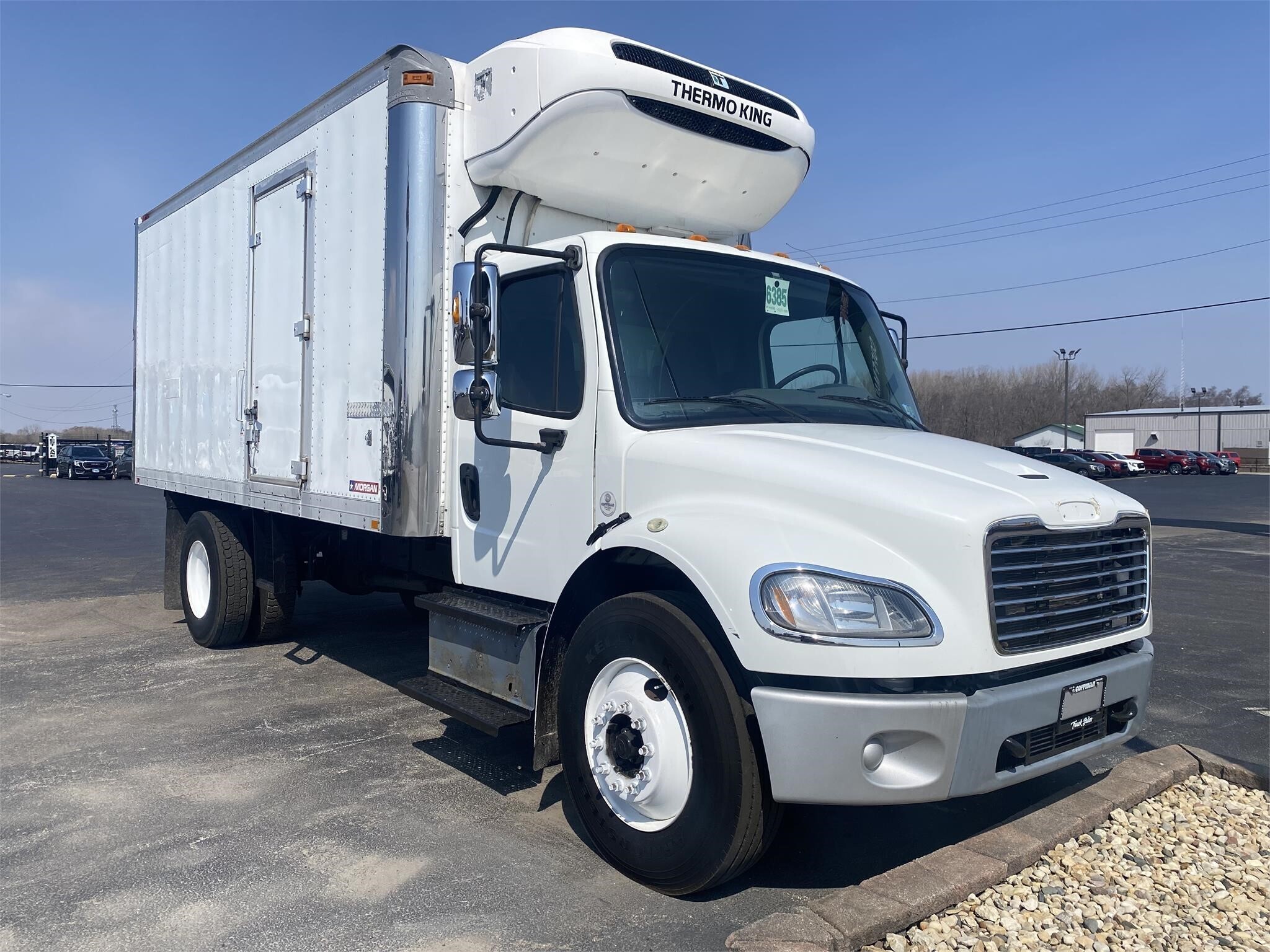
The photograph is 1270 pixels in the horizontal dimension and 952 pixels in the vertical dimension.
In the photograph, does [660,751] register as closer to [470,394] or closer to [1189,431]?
[470,394]

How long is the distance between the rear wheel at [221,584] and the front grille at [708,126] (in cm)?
506

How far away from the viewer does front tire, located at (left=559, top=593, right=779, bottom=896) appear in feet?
11.2

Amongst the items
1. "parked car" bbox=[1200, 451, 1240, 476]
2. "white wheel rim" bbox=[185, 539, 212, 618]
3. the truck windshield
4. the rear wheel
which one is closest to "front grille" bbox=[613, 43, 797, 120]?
the truck windshield

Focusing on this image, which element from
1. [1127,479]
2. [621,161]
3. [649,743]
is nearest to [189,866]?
[649,743]

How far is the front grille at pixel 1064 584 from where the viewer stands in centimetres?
340

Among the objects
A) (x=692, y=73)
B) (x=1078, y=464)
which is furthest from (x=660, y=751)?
(x=1078, y=464)

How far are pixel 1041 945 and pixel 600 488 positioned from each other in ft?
7.69

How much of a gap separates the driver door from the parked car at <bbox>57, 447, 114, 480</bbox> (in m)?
47.1

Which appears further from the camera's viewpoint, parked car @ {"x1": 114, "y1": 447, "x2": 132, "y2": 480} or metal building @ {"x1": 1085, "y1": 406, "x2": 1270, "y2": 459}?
metal building @ {"x1": 1085, "y1": 406, "x2": 1270, "y2": 459}

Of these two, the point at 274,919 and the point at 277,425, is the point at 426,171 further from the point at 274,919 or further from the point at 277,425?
the point at 274,919

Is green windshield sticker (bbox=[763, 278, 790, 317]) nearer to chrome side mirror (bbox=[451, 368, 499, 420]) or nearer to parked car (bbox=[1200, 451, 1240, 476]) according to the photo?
chrome side mirror (bbox=[451, 368, 499, 420])

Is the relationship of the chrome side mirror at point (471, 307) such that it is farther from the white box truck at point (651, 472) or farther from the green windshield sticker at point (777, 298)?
the green windshield sticker at point (777, 298)

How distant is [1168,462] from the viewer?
195 feet

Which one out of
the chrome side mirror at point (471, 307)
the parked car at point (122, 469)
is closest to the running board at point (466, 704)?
the chrome side mirror at point (471, 307)
